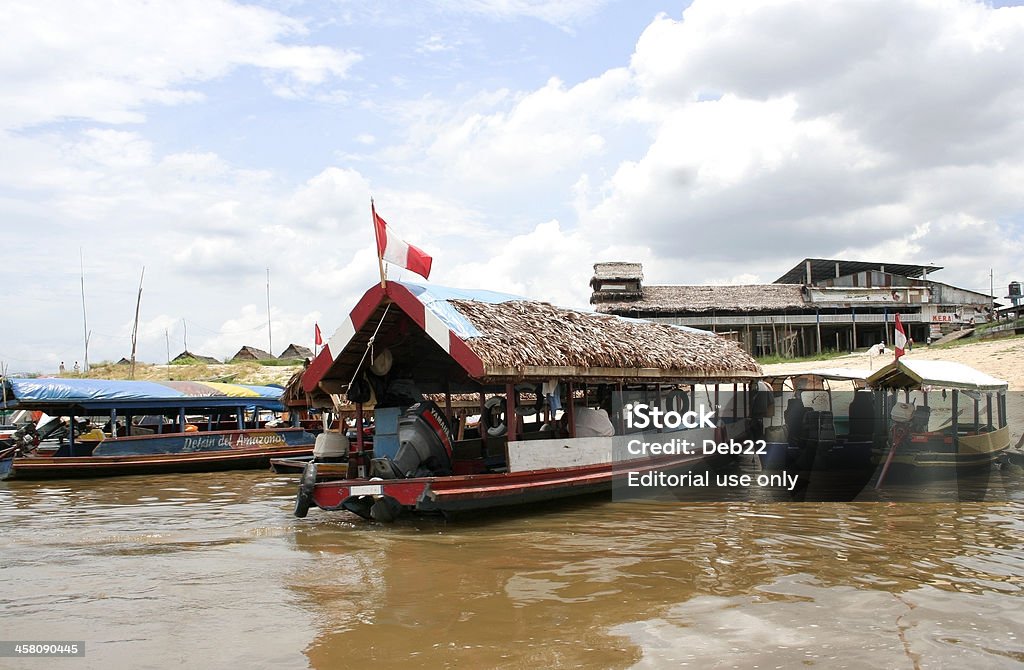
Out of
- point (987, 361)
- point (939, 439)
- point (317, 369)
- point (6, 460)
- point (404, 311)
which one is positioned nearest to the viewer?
point (404, 311)

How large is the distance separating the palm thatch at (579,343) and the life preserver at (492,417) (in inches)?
83.0

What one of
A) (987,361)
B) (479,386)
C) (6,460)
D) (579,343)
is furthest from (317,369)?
(987,361)

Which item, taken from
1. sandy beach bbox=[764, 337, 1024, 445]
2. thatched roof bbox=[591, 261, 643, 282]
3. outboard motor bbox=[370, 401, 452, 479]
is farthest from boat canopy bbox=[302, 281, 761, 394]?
thatched roof bbox=[591, 261, 643, 282]

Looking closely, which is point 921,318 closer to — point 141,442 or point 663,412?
point 663,412

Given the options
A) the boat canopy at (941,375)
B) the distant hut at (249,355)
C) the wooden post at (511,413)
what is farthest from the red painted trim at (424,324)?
the distant hut at (249,355)

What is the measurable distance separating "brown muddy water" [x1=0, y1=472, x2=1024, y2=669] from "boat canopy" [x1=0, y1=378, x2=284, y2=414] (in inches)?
283

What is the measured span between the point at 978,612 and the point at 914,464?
7.41 metres

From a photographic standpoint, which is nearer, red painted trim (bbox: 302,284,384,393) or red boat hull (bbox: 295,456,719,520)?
red boat hull (bbox: 295,456,719,520)

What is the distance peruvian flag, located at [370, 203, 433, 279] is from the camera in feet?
30.1

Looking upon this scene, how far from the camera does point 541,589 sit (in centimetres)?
612

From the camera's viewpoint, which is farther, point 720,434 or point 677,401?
point 677,401

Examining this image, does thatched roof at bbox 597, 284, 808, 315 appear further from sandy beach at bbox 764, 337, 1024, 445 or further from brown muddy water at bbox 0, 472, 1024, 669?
brown muddy water at bbox 0, 472, 1024, 669

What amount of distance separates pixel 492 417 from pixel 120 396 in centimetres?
957

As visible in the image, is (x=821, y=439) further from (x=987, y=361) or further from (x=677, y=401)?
(x=987, y=361)
